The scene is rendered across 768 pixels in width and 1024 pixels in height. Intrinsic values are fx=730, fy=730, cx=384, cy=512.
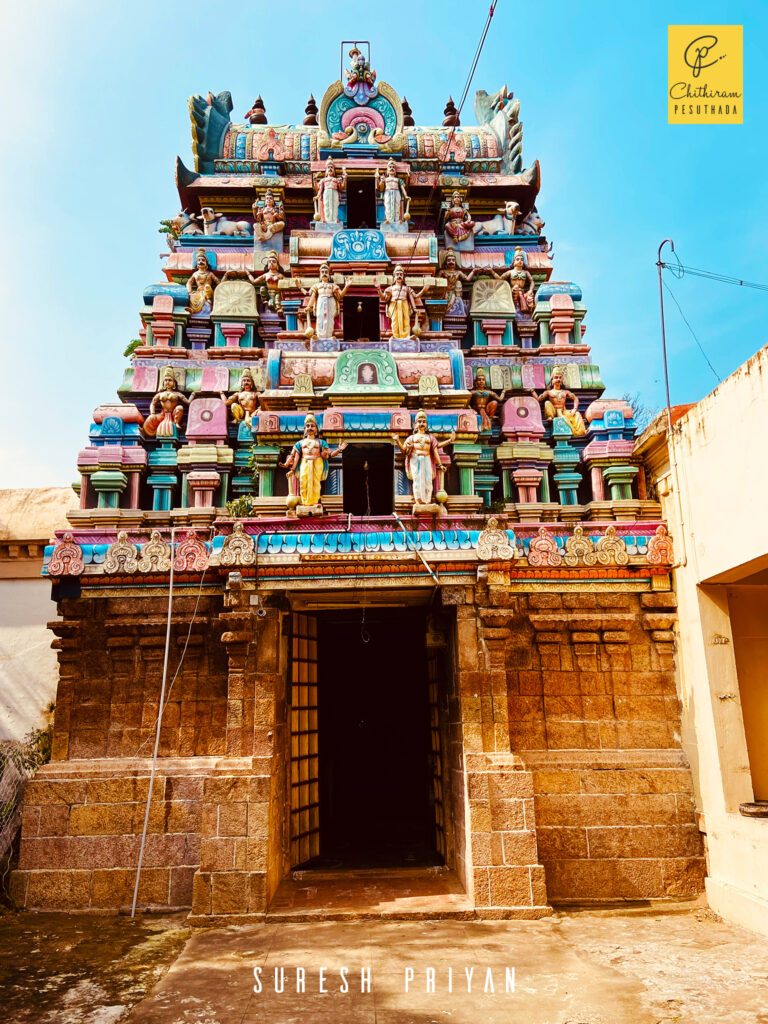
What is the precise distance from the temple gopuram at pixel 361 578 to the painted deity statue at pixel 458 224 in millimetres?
51

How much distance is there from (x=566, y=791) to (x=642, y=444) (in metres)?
6.64

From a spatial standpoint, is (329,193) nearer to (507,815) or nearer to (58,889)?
(507,815)

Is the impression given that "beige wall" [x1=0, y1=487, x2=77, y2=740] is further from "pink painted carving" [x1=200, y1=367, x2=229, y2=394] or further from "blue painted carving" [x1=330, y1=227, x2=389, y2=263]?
"blue painted carving" [x1=330, y1=227, x2=389, y2=263]

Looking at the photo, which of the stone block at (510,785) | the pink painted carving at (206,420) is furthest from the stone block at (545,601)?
the pink painted carving at (206,420)

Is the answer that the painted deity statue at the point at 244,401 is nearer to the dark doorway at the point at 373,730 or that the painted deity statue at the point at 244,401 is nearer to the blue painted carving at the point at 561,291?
the dark doorway at the point at 373,730

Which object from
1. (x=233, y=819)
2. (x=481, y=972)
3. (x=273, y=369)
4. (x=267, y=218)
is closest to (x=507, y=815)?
(x=481, y=972)

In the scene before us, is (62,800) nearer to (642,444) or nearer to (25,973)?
(25,973)

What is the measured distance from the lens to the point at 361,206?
61.4 ft

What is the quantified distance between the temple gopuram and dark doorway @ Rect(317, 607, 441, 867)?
9cm

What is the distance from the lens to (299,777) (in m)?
11.4

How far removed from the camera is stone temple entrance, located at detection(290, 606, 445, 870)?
11.8 meters

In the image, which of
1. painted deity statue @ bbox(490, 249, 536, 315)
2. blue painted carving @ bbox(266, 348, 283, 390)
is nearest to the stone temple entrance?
blue painted carving @ bbox(266, 348, 283, 390)

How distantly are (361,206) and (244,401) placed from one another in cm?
708

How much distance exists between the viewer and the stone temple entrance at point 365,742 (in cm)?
1177
